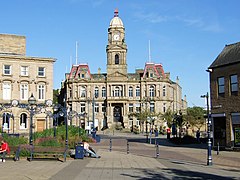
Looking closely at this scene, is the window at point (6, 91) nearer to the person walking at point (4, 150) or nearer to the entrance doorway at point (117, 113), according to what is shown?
the person walking at point (4, 150)

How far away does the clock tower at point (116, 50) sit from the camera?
86.8 meters

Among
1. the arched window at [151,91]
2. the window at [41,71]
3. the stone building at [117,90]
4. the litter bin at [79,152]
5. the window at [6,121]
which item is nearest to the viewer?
the litter bin at [79,152]

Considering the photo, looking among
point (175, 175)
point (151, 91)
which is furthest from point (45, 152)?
point (151, 91)

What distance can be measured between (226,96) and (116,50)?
188 ft

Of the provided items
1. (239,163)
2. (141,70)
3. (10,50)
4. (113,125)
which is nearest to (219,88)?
(239,163)

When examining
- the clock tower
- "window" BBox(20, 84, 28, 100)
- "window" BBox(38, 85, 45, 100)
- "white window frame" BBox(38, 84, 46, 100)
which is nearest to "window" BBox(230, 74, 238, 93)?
"white window frame" BBox(38, 84, 46, 100)

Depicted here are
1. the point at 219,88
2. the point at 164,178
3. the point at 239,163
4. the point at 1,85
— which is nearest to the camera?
the point at 164,178

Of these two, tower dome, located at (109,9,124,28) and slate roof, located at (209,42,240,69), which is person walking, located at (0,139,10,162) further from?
tower dome, located at (109,9,124,28)

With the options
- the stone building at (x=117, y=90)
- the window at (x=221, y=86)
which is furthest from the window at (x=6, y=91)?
the window at (x=221, y=86)

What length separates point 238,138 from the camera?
29.9 m

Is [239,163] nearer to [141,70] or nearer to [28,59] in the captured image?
[28,59]

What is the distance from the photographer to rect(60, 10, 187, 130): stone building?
86.0 metres

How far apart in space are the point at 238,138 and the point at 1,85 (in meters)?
36.8

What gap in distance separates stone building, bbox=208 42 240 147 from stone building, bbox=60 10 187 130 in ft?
173
